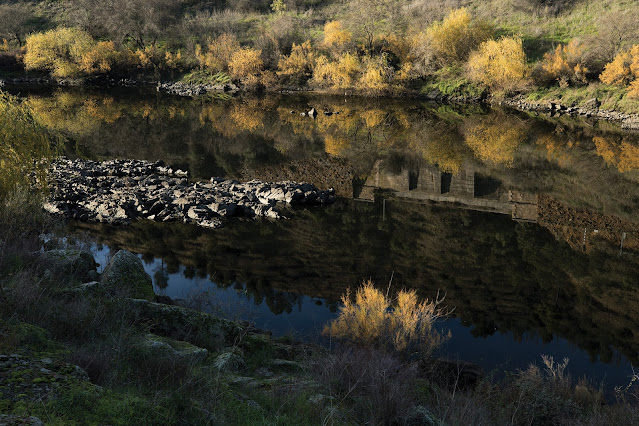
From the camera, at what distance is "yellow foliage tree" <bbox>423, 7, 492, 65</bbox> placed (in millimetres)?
50188

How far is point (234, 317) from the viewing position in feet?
33.8

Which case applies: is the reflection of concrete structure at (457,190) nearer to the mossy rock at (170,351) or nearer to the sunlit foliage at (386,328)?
the sunlit foliage at (386,328)

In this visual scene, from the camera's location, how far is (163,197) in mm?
18484

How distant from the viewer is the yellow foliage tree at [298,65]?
189 feet

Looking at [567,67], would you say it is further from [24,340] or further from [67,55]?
[67,55]

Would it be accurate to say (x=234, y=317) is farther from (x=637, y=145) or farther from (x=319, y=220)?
(x=637, y=145)

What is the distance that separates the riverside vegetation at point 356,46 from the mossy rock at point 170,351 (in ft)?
128

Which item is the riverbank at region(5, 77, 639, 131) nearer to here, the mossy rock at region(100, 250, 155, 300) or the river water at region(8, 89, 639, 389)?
the river water at region(8, 89, 639, 389)

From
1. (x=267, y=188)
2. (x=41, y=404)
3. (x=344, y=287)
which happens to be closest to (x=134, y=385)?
(x=41, y=404)

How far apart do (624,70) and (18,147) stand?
4069 cm

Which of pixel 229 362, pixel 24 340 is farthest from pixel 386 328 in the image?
pixel 24 340

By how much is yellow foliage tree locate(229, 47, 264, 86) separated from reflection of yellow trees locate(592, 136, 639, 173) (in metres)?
41.1

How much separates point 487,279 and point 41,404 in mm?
11859

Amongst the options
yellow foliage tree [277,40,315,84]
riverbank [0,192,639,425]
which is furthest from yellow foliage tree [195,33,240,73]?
riverbank [0,192,639,425]
